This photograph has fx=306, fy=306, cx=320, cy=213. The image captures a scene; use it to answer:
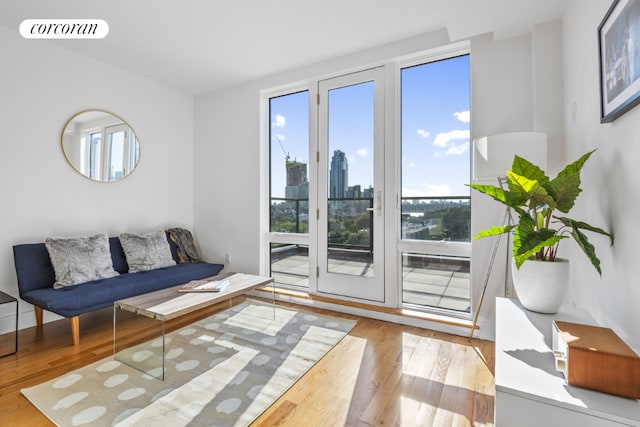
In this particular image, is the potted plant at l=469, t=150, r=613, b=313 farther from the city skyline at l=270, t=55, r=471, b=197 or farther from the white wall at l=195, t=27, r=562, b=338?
the city skyline at l=270, t=55, r=471, b=197

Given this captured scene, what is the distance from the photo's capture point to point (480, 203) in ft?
8.60

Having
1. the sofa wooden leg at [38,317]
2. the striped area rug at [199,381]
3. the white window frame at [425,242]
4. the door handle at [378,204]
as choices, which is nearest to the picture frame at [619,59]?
the white window frame at [425,242]

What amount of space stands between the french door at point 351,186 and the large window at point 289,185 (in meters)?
0.25

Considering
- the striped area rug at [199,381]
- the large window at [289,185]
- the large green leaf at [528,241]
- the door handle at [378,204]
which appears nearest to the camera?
the large green leaf at [528,241]

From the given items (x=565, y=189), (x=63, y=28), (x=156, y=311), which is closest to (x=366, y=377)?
(x=156, y=311)

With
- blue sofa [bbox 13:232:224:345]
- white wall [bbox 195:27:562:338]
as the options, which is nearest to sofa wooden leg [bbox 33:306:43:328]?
blue sofa [bbox 13:232:224:345]

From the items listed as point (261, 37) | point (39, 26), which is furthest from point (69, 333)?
point (261, 37)

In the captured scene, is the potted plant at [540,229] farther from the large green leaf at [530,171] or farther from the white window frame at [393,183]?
the white window frame at [393,183]

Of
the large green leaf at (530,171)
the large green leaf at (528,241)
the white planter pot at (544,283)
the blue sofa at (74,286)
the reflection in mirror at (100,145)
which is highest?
the reflection in mirror at (100,145)

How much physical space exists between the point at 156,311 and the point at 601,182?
2.60 m

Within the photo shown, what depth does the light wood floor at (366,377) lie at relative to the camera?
1.61 m

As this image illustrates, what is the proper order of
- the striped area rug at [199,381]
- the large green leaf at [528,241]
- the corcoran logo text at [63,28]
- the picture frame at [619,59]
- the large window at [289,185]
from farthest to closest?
the large window at [289,185] → the corcoran logo text at [63,28] → the striped area rug at [199,381] → the large green leaf at [528,241] → the picture frame at [619,59]

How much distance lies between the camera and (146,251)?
336cm

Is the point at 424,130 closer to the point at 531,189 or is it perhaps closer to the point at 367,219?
the point at 367,219
